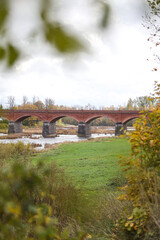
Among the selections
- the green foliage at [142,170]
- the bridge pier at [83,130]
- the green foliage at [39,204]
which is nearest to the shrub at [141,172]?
the green foliage at [142,170]

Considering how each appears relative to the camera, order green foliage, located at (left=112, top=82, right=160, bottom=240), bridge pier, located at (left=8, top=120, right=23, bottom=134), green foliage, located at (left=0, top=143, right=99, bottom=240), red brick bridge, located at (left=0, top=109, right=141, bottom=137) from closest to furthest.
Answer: green foliage, located at (left=0, top=143, right=99, bottom=240)
green foliage, located at (left=112, top=82, right=160, bottom=240)
red brick bridge, located at (left=0, top=109, right=141, bottom=137)
bridge pier, located at (left=8, top=120, right=23, bottom=134)

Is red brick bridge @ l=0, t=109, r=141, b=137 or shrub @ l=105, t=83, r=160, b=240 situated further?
red brick bridge @ l=0, t=109, r=141, b=137

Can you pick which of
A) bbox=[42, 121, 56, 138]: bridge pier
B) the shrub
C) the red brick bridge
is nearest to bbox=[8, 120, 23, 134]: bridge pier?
the red brick bridge

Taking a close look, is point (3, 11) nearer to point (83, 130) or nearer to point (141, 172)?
point (141, 172)

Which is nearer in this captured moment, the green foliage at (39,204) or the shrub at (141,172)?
the green foliage at (39,204)

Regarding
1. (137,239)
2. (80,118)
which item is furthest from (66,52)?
(80,118)

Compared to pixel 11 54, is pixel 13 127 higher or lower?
lower

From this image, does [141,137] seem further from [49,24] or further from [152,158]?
[49,24]

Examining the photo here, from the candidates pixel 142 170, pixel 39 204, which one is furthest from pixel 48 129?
pixel 39 204

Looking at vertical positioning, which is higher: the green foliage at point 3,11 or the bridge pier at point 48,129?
the green foliage at point 3,11

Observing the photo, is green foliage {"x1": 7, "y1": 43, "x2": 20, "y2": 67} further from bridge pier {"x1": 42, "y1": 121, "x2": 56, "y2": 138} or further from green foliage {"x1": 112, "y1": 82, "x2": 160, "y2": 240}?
bridge pier {"x1": 42, "y1": 121, "x2": 56, "y2": 138}

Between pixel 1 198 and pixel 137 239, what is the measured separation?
140 inches

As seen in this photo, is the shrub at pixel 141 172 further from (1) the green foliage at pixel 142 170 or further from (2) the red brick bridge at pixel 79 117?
(2) the red brick bridge at pixel 79 117

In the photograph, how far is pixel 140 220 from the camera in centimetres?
314
